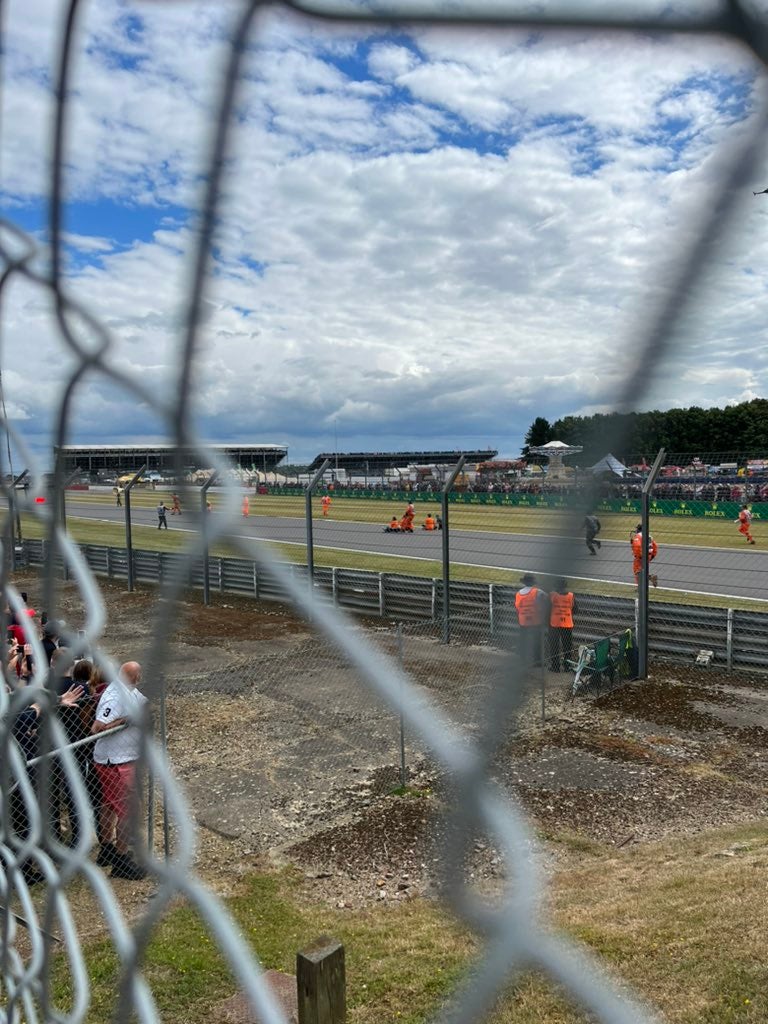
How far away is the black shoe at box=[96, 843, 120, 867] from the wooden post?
2261 millimetres

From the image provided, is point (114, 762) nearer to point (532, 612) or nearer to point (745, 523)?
point (532, 612)

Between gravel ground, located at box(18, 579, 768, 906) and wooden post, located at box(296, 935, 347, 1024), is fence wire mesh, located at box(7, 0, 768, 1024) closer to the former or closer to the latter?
wooden post, located at box(296, 935, 347, 1024)

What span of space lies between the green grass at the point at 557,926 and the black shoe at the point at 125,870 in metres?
0.25

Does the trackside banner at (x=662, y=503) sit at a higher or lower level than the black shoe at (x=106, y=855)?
higher

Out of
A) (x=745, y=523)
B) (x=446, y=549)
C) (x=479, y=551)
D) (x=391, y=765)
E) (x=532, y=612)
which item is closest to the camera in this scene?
(x=532, y=612)

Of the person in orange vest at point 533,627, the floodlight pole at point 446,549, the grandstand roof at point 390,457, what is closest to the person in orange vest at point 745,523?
the floodlight pole at point 446,549

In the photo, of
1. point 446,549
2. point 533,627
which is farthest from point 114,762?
point 446,549

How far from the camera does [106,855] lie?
14.6 feet

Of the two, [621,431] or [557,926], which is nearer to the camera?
[621,431]

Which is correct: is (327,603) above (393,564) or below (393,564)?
above

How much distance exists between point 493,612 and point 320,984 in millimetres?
6757

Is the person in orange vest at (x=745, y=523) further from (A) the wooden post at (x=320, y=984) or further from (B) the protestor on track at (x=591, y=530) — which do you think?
(B) the protestor on track at (x=591, y=530)

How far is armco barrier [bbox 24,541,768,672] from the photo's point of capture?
8.70m

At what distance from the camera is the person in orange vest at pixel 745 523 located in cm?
1029
